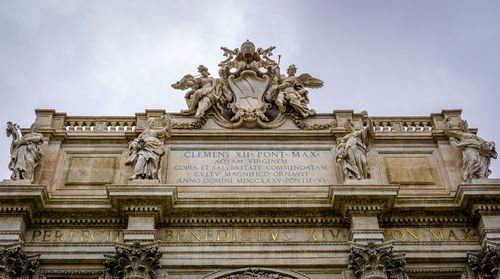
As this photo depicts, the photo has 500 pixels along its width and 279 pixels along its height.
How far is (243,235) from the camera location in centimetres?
1830

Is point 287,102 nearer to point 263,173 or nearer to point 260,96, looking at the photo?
point 260,96

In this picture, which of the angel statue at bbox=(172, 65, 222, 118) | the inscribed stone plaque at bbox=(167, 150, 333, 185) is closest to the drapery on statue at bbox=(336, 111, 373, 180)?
the inscribed stone plaque at bbox=(167, 150, 333, 185)

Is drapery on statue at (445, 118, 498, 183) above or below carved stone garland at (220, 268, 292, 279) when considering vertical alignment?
above

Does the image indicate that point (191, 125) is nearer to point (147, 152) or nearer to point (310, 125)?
point (147, 152)

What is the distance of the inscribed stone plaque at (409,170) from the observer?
19.9m

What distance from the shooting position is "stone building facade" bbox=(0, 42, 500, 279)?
1766 centimetres

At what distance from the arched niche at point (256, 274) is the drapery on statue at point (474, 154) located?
5.68 meters

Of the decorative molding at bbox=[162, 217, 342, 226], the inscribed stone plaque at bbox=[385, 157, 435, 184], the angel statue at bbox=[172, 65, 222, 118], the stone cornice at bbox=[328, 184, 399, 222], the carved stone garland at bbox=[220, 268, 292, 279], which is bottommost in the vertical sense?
the carved stone garland at bbox=[220, 268, 292, 279]

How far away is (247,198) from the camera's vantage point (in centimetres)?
1848

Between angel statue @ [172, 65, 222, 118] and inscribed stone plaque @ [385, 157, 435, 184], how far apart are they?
5629 millimetres

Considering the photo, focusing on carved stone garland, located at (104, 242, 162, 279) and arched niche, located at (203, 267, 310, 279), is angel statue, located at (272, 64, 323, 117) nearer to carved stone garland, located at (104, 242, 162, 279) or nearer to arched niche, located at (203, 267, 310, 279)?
arched niche, located at (203, 267, 310, 279)

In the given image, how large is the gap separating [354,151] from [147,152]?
5763mm

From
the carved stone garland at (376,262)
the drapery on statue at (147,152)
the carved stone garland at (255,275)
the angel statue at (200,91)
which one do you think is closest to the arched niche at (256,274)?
the carved stone garland at (255,275)

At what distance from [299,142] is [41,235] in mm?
7762
